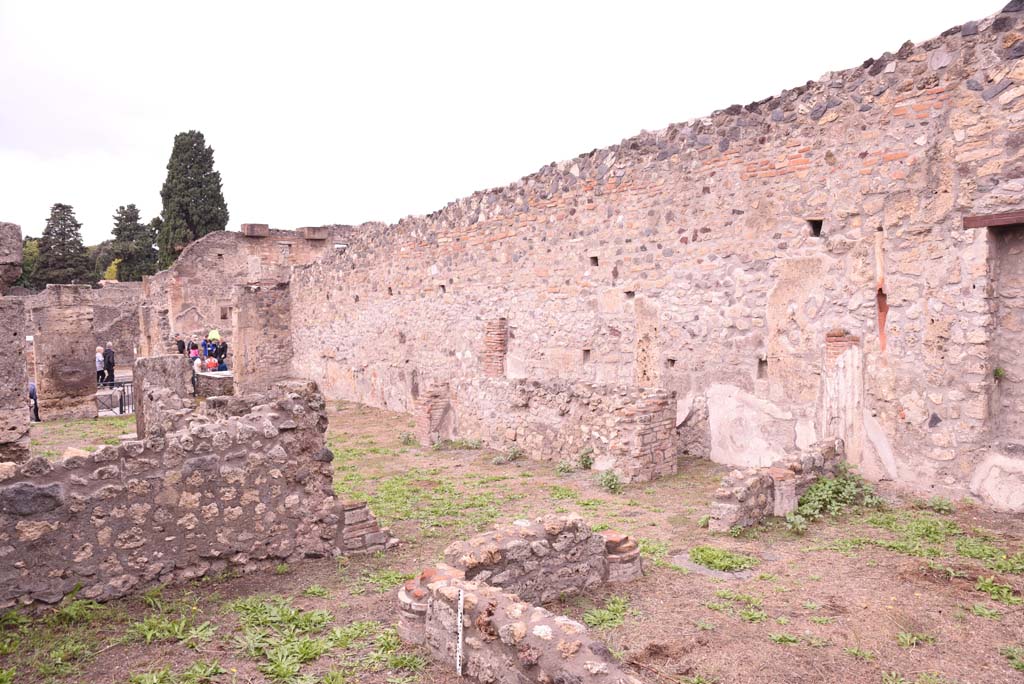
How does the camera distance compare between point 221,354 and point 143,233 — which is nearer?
point 221,354

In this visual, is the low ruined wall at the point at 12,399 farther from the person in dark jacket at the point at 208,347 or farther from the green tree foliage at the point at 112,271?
the green tree foliage at the point at 112,271

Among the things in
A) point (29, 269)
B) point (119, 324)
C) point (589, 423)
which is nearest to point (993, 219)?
point (589, 423)

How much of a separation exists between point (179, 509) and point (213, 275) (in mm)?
23518

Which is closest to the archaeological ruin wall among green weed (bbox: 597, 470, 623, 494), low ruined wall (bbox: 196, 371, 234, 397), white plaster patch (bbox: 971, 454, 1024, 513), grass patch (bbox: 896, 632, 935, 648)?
green weed (bbox: 597, 470, 623, 494)

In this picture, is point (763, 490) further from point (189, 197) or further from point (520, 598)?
point (189, 197)

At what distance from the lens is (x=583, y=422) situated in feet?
28.3

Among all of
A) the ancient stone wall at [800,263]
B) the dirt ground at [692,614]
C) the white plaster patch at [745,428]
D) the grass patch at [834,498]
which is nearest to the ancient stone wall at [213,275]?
the ancient stone wall at [800,263]

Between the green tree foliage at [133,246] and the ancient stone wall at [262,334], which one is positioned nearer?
the ancient stone wall at [262,334]

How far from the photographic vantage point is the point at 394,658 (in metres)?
3.80

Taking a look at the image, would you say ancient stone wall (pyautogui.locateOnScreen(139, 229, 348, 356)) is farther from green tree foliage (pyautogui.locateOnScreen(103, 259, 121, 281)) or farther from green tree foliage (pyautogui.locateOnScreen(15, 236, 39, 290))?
green tree foliage (pyautogui.locateOnScreen(103, 259, 121, 281))

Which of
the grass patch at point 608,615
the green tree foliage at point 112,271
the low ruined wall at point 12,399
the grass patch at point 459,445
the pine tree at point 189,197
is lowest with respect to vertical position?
the grass patch at point 459,445

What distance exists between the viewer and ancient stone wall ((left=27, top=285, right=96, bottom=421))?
589 inches

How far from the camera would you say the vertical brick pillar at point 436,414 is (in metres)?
11.0

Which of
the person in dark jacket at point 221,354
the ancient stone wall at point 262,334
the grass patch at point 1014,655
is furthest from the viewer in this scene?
the person in dark jacket at point 221,354
